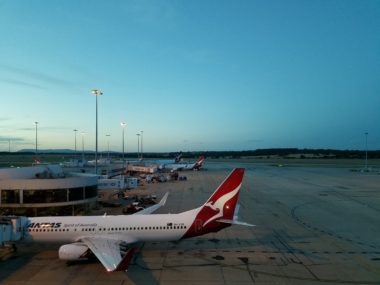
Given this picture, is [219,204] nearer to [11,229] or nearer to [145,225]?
[145,225]

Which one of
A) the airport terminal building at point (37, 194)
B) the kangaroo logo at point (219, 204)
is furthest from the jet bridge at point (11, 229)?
the kangaroo logo at point (219, 204)

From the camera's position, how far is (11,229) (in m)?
25.0

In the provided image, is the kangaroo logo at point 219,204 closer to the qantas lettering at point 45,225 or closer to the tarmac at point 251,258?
the tarmac at point 251,258

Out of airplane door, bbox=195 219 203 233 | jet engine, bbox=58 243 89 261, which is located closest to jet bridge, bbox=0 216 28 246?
jet engine, bbox=58 243 89 261

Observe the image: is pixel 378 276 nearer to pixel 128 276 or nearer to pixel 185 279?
pixel 185 279

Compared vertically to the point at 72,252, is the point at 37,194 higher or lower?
higher

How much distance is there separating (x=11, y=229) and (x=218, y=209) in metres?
14.6

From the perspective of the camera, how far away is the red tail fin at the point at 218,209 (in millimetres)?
25344

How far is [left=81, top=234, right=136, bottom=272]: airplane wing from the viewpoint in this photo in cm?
1953

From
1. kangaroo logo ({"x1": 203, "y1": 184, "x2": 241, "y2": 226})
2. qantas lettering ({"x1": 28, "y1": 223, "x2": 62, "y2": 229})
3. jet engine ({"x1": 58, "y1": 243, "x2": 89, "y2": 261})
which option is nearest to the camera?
jet engine ({"x1": 58, "y1": 243, "x2": 89, "y2": 261})

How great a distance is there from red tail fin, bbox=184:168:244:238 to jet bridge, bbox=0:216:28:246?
11743mm

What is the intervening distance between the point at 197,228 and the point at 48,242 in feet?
35.7

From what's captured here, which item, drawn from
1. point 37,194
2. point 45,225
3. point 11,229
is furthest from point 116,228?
point 37,194

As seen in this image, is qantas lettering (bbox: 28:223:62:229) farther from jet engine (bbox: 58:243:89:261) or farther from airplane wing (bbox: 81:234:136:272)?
jet engine (bbox: 58:243:89:261)
